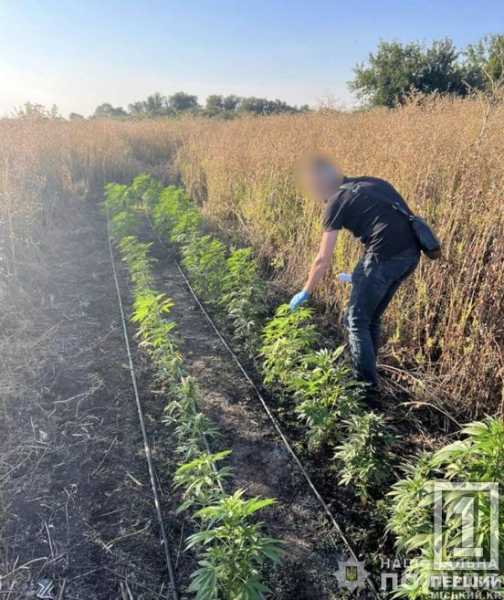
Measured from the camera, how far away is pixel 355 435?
7.69 feet

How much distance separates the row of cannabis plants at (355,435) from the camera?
153cm

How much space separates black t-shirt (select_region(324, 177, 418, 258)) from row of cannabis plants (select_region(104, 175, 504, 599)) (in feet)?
2.40

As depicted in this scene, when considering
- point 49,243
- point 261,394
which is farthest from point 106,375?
point 49,243

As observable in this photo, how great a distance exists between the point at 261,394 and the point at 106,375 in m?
1.37

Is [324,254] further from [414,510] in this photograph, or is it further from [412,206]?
[414,510]

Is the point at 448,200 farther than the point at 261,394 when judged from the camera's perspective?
No

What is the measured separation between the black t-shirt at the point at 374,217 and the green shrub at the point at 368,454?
102 centimetres

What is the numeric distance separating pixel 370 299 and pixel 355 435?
865mm

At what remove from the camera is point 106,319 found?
4.54 metres

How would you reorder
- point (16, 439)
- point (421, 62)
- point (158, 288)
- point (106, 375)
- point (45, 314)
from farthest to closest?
1. point (421, 62)
2. point (158, 288)
3. point (45, 314)
4. point (106, 375)
5. point (16, 439)

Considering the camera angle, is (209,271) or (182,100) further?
(182,100)

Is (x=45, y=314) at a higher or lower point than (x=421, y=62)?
lower

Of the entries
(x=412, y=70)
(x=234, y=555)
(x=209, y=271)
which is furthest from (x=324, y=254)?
(x=412, y=70)

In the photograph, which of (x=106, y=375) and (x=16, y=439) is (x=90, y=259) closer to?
(x=106, y=375)
